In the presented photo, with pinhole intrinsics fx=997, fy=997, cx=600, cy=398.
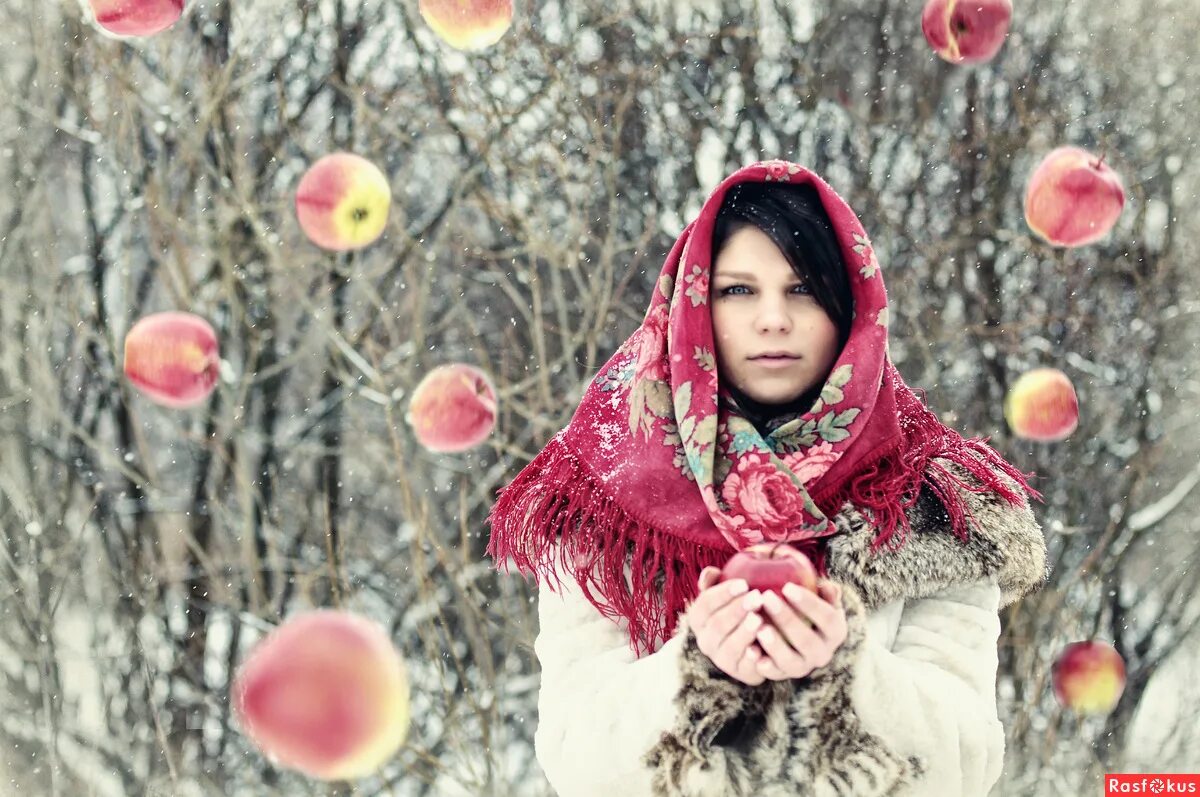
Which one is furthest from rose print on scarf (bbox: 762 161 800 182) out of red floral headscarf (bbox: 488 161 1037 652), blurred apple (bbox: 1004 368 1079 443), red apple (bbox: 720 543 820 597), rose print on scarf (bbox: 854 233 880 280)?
blurred apple (bbox: 1004 368 1079 443)

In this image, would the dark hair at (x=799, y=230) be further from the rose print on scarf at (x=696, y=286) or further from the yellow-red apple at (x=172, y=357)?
the yellow-red apple at (x=172, y=357)

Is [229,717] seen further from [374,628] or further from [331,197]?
[331,197]

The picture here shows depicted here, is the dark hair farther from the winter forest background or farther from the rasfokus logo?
the rasfokus logo

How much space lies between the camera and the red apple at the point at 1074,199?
2.41 m

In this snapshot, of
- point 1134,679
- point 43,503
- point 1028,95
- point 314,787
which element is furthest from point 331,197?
point 1134,679

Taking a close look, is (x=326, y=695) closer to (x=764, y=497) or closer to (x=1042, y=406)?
(x=764, y=497)

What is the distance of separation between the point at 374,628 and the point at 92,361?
1.05 metres

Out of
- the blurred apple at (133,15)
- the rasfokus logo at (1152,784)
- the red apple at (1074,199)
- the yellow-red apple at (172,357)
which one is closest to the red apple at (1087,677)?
the rasfokus logo at (1152,784)

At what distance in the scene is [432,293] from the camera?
2766 mm

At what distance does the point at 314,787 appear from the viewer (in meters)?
2.76

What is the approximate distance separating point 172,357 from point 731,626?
2.11 metres

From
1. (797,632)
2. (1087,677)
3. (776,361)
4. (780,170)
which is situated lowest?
(1087,677)

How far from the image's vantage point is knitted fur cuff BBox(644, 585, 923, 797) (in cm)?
89

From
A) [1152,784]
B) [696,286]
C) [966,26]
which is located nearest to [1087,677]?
[1152,784]
